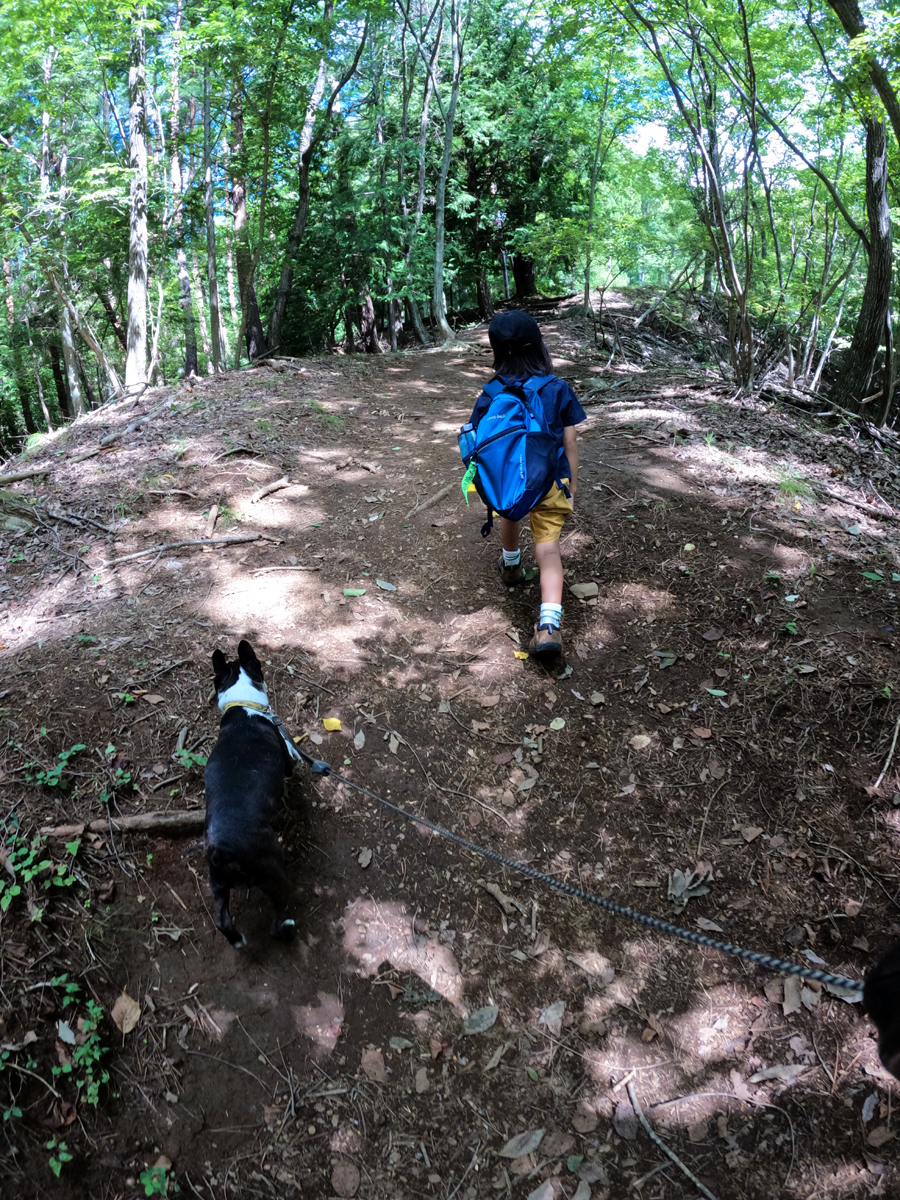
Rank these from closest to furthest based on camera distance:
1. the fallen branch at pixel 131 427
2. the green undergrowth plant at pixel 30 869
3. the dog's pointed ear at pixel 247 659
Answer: the green undergrowth plant at pixel 30 869
the dog's pointed ear at pixel 247 659
the fallen branch at pixel 131 427

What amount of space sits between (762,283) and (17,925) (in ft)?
48.1

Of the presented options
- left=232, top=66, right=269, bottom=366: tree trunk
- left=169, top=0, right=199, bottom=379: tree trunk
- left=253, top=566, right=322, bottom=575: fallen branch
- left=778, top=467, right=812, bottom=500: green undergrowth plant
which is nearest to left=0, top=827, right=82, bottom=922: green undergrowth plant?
left=253, top=566, right=322, bottom=575: fallen branch

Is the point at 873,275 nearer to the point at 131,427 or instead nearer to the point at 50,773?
the point at 131,427

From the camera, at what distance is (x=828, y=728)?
333 cm

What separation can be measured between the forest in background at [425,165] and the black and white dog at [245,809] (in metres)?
6.79

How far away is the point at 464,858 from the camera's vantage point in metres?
3.06

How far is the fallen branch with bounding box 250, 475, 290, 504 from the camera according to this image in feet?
18.9

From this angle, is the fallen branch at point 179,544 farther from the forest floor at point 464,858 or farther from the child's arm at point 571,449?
the child's arm at point 571,449

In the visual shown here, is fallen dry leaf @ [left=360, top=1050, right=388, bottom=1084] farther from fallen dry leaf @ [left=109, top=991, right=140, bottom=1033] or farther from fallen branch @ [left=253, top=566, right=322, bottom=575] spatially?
fallen branch @ [left=253, top=566, right=322, bottom=575]

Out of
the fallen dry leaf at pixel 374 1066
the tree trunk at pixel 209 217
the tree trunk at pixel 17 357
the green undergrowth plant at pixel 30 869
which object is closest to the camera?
the fallen dry leaf at pixel 374 1066

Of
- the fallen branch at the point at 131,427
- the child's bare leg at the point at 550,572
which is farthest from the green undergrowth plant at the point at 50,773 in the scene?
the fallen branch at the point at 131,427

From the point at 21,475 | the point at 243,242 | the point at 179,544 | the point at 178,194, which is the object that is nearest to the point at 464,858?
the point at 179,544

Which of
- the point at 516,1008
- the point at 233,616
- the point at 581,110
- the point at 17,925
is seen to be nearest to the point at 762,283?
the point at 581,110

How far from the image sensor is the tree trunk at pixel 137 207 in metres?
11.0
